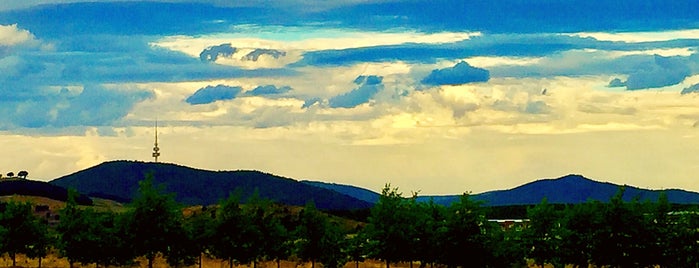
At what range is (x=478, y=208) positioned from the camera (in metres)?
66.6

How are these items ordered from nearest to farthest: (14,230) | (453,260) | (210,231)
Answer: (453,260) → (210,231) → (14,230)

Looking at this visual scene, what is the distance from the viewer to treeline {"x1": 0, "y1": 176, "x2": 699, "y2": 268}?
6675 centimetres

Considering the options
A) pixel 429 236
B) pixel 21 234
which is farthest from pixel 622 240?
pixel 21 234

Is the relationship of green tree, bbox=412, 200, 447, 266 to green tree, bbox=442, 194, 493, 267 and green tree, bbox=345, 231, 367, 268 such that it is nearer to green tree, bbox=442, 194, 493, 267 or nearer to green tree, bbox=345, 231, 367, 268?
green tree, bbox=442, 194, 493, 267

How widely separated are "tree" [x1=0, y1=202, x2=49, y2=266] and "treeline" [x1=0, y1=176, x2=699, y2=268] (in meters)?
2.09

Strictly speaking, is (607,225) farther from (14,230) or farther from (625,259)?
(14,230)

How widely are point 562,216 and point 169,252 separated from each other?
2753cm

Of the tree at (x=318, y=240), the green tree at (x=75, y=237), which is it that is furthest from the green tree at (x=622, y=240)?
the green tree at (x=75, y=237)

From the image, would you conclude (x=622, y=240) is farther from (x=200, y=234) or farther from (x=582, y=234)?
(x=200, y=234)

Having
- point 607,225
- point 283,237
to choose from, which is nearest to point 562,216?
point 607,225

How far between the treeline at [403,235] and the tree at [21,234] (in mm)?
2093

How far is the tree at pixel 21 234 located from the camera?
77.2 meters

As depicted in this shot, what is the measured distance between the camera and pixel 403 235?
69.1 meters

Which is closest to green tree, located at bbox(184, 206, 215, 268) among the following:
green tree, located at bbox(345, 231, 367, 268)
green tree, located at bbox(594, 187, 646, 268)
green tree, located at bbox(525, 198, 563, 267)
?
green tree, located at bbox(345, 231, 367, 268)
